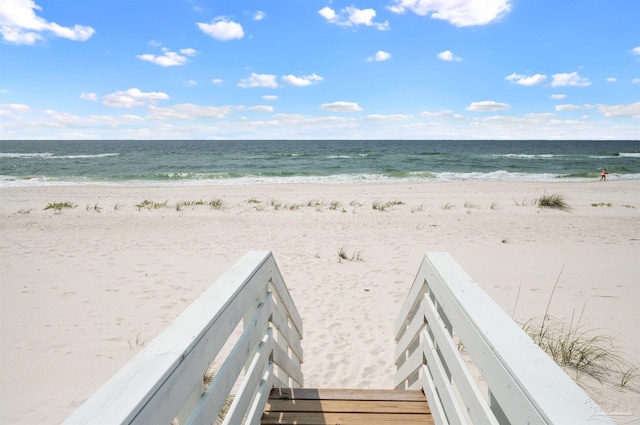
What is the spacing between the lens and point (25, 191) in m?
18.7

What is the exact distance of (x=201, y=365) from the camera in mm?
1177

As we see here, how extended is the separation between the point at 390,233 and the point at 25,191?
18909mm

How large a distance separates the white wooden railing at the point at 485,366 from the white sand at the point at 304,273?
6.30 feet

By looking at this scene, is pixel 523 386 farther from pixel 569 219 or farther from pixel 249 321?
pixel 569 219

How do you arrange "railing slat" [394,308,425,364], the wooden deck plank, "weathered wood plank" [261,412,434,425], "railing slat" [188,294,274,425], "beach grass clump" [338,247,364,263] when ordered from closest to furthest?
"railing slat" [188,294,274,425]
"weathered wood plank" [261,412,434,425]
the wooden deck plank
"railing slat" [394,308,425,364]
"beach grass clump" [338,247,364,263]

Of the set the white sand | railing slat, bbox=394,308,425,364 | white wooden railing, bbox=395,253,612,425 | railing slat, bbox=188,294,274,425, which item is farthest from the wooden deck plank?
the white sand

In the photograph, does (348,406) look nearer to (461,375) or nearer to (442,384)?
(442,384)

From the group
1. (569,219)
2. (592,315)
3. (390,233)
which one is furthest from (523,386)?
(569,219)

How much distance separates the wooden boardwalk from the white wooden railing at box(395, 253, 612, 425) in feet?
0.75

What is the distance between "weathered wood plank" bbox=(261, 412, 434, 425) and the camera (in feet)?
7.44

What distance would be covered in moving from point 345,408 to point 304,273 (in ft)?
14.4

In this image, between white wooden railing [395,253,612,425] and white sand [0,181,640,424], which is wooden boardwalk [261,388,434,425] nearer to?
white wooden railing [395,253,612,425]

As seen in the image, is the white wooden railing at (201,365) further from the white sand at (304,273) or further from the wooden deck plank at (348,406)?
the white sand at (304,273)

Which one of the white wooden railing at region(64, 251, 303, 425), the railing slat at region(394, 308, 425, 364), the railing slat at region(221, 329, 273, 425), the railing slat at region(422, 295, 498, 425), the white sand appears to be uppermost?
the white wooden railing at region(64, 251, 303, 425)
